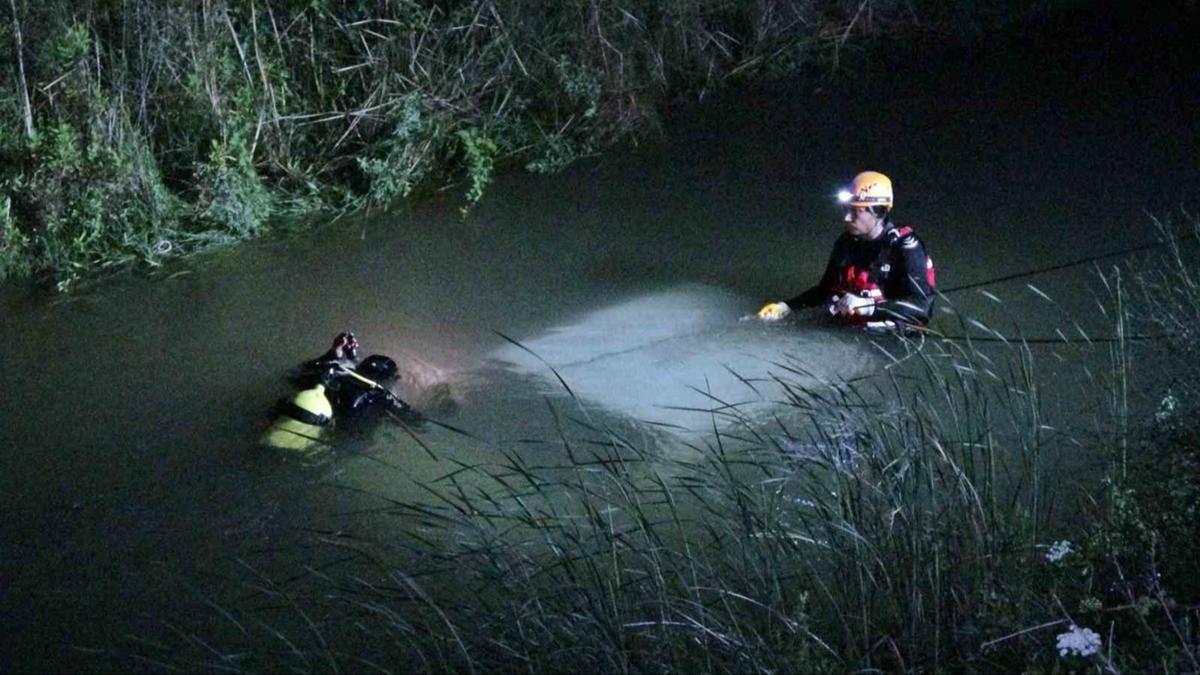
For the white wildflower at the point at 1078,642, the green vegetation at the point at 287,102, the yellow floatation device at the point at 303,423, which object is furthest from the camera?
the green vegetation at the point at 287,102

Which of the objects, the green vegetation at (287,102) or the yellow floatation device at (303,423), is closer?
the yellow floatation device at (303,423)

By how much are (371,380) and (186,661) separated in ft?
8.97

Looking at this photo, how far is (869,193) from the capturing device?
25.1 ft

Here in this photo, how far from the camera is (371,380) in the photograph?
7109 millimetres

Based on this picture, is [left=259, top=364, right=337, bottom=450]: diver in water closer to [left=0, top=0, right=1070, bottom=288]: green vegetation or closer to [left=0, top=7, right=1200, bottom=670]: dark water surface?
[left=0, top=7, right=1200, bottom=670]: dark water surface

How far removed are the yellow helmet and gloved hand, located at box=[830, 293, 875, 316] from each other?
0.50 meters

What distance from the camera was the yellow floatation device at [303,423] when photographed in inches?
268

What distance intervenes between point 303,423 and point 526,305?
2123 mm

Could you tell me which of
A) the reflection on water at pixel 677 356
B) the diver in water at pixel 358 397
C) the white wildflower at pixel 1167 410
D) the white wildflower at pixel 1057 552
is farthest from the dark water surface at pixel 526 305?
the white wildflower at pixel 1057 552

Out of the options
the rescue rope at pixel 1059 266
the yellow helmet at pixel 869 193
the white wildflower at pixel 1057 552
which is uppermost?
the yellow helmet at pixel 869 193

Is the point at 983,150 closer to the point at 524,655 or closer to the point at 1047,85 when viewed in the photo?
the point at 1047,85

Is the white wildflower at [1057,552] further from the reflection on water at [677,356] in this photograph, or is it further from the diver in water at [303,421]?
the diver in water at [303,421]

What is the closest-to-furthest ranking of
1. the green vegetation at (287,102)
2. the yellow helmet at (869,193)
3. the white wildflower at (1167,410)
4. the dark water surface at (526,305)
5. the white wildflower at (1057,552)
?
1. the white wildflower at (1057,552)
2. the white wildflower at (1167,410)
3. the dark water surface at (526,305)
4. the yellow helmet at (869,193)
5. the green vegetation at (287,102)

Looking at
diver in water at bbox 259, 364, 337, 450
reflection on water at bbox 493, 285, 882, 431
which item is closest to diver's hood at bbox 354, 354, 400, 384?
diver in water at bbox 259, 364, 337, 450
